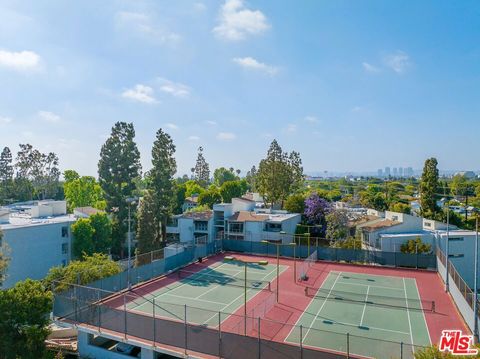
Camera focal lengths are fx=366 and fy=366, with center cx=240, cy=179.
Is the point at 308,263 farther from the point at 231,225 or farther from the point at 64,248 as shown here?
the point at 64,248

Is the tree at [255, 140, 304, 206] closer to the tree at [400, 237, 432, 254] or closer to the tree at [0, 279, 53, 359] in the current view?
the tree at [400, 237, 432, 254]

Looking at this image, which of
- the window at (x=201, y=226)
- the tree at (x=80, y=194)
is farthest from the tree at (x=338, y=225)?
the tree at (x=80, y=194)

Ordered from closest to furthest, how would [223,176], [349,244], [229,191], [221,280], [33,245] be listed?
[221,280] → [33,245] → [349,244] → [229,191] → [223,176]

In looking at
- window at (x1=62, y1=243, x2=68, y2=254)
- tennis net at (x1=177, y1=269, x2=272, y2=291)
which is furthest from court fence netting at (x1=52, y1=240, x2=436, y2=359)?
window at (x1=62, y1=243, x2=68, y2=254)

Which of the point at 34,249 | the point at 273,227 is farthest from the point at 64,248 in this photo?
the point at 273,227

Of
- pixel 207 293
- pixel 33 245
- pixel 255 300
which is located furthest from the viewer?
pixel 33 245
